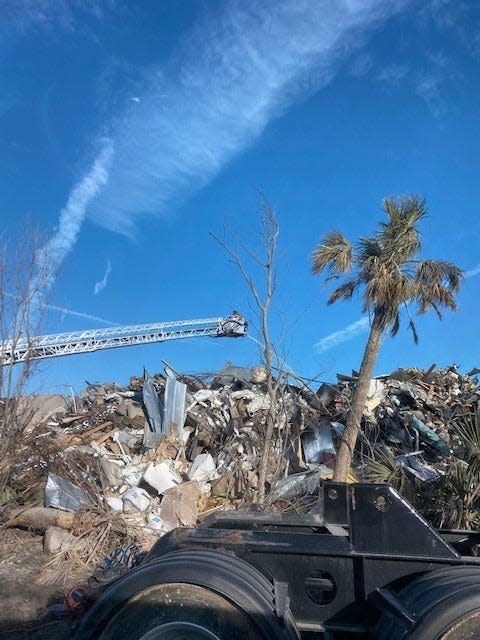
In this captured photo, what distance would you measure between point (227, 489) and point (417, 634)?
8.43 m

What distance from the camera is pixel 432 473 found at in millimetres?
10008

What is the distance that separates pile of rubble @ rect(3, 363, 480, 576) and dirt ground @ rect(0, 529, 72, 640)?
782 mm

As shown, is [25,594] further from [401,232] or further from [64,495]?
[401,232]

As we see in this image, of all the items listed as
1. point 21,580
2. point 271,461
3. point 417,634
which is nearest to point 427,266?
point 271,461

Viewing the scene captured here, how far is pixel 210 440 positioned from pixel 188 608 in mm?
9593

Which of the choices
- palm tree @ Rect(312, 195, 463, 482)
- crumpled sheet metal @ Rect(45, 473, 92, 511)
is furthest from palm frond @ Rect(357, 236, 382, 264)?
crumpled sheet metal @ Rect(45, 473, 92, 511)

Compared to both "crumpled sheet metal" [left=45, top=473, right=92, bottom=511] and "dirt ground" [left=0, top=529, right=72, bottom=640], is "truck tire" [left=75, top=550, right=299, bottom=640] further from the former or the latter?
"crumpled sheet metal" [left=45, top=473, right=92, bottom=511]

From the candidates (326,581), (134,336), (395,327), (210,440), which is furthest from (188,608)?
(134,336)

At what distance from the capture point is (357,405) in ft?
38.8

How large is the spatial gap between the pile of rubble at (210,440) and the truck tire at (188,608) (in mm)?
5991

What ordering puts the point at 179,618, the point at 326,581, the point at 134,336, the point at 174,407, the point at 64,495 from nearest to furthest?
1. the point at 179,618
2. the point at 326,581
3. the point at 64,495
4. the point at 174,407
5. the point at 134,336

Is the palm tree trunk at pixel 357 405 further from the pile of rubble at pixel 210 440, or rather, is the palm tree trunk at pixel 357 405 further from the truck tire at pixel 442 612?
the truck tire at pixel 442 612

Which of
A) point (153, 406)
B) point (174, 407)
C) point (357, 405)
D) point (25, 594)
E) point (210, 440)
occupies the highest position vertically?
point (153, 406)

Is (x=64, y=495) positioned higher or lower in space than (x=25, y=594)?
higher
